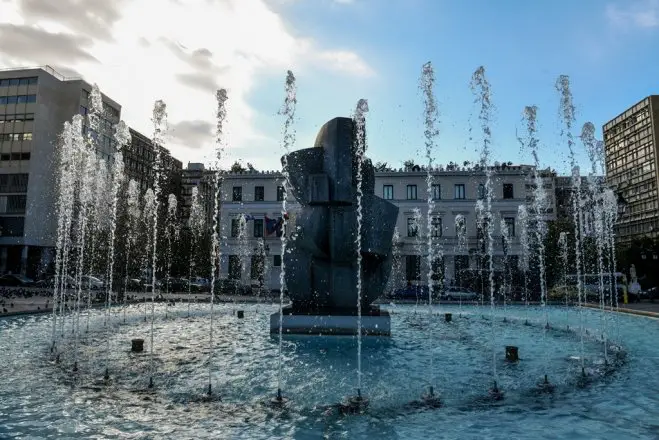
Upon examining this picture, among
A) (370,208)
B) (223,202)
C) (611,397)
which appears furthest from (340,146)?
(223,202)

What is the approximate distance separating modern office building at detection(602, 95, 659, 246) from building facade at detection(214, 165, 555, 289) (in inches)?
759

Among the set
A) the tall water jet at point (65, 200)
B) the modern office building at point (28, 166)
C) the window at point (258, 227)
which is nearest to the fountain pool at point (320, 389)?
the tall water jet at point (65, 200)

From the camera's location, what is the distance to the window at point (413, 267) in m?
44.2

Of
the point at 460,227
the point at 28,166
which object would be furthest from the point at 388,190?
the point at 28,166

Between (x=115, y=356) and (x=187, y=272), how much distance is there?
1717 inches

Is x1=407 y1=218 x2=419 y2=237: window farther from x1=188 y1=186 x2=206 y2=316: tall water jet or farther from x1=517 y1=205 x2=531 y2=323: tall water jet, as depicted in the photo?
x1=188 y1=186 x2=206 y2=316: tall water jet

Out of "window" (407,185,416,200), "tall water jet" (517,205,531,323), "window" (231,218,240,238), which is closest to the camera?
"tall water jet" (517,205,531,323)

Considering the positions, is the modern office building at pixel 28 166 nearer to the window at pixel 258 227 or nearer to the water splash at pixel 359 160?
the window at pixel 258 227

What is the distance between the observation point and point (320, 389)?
743 centimetres

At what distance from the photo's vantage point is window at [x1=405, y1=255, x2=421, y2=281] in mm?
44219

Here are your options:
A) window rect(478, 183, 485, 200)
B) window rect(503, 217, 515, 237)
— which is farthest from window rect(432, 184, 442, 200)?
window rect(503, 217, 515, 237)

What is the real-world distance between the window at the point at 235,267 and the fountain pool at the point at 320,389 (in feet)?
108

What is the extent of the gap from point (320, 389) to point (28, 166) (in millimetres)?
49860

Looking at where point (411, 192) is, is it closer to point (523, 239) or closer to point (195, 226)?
point (523, 239)
